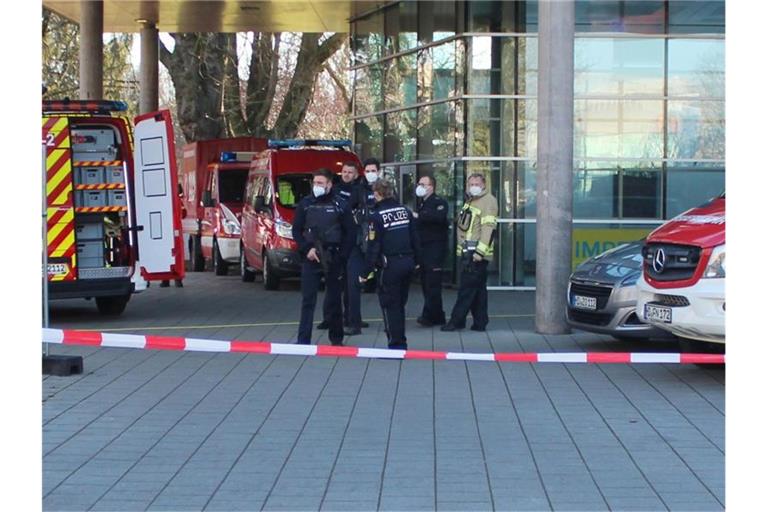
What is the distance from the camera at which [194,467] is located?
7180mm

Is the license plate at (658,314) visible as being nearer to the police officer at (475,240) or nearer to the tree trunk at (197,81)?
the police officer at (475,240)

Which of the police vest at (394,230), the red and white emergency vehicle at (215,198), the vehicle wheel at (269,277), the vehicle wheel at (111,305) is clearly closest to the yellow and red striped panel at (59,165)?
the vehicle wheel at (111,305)

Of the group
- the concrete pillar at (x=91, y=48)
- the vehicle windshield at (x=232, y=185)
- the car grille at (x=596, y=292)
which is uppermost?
the concrete pillar at (x=91, y=48)

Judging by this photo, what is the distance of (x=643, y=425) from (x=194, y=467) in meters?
3.16

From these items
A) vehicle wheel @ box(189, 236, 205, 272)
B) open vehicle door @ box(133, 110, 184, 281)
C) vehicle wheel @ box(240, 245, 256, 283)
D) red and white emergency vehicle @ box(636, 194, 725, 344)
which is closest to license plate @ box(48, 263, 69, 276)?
open vehicle door @ box(133, 110, 184, 281)

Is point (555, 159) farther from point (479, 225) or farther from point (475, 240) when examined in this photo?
point (475, 240)

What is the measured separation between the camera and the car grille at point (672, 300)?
9.77m

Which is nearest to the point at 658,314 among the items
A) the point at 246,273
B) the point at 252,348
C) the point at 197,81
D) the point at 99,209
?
the point at 252,348

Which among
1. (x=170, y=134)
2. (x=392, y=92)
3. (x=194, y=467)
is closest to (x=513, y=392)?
(x=194, y=467)

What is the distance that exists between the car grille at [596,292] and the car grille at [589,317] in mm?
100

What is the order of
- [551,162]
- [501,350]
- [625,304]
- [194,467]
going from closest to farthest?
[194,467] → [625,304] → [501,350] → [551,162]

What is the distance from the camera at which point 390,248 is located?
1162 cm

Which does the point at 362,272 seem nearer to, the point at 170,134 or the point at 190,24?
the point at 170,134

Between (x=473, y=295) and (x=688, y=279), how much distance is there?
394cm
